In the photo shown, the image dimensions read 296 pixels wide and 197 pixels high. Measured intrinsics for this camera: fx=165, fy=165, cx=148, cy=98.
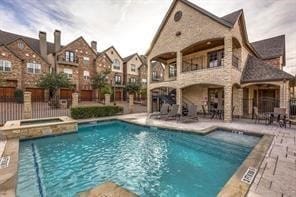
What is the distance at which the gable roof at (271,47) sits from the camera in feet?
63.0

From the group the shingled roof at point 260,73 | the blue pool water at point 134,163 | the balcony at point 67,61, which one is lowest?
the blue pool water at point 134,163

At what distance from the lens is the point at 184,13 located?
1523cm

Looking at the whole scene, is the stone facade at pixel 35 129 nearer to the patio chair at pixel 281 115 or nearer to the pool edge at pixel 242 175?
the pool edge at pixel 242 175

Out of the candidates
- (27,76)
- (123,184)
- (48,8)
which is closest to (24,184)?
(123,184)

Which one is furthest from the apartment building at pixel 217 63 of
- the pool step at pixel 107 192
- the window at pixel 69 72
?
the window at pixel 69 72

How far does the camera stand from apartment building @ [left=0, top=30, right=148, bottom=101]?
79.7 ft

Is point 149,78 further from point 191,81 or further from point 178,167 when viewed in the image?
point 178,167

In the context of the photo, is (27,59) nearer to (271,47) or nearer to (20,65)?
(20,65)

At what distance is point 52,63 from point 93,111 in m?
19.2

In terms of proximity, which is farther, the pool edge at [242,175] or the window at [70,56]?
the window at [70,56]

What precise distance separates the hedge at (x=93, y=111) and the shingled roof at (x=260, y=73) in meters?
12.2

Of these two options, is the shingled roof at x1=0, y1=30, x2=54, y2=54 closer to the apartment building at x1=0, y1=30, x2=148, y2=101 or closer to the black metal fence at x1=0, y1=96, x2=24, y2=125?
the apartment building at x1=0, y1=30, x2=148, y2=101

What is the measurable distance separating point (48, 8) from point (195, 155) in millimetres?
13004

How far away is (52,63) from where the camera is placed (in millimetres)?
28359
